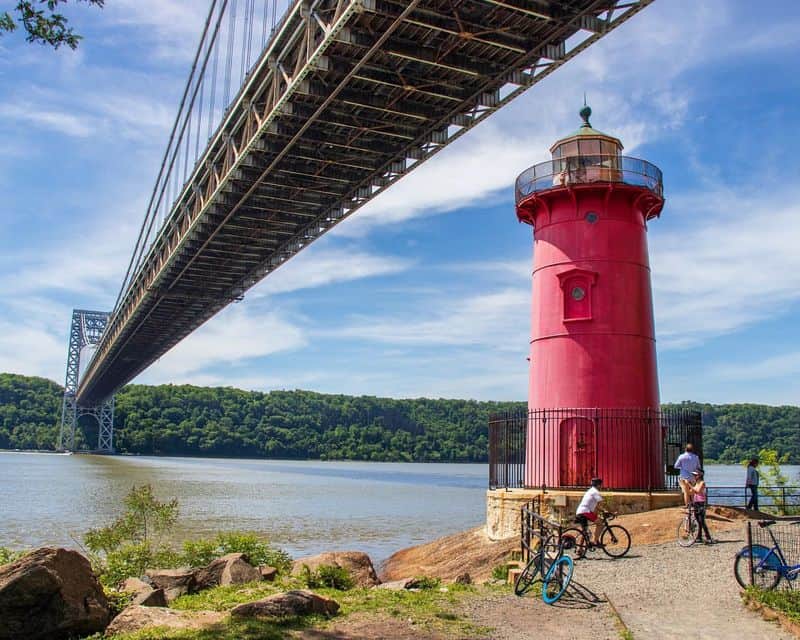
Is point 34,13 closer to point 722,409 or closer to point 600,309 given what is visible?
point 600,309

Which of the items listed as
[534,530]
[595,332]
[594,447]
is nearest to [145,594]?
[534,530]

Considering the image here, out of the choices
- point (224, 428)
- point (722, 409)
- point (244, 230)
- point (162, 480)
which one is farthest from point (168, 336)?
point (224, 428)

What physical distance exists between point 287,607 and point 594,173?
11823 mm

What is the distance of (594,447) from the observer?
1596 cm

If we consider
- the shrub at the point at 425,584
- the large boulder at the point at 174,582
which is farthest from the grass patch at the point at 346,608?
the large boulder at the point at 174,582

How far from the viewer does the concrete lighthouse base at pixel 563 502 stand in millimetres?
15125

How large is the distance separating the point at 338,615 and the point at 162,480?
46756 millimetres

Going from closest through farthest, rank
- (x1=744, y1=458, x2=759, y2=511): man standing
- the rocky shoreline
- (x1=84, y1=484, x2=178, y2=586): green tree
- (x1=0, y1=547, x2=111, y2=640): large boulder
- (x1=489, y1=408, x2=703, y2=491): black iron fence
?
the rocky shoreline → (x1=0, y1=547, x2=111, y2=640): large boulder → (x1=84, y1=484, x2=178, y2=586): green tree → (x1=489, y1=408, x2=703, y2=491): black iron fence → (x1=744, y1=458, x2=759, y2=511): man standing

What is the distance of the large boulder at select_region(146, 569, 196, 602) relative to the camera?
1199 centimetres

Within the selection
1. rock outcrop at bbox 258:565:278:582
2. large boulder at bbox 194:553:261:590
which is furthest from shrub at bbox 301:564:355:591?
large boulder at bbox 194:553:261:590

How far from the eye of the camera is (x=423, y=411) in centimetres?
12925

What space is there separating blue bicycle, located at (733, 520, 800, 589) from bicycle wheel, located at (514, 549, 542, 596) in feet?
7.24

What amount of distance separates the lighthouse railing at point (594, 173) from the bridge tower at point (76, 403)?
92.3 meters

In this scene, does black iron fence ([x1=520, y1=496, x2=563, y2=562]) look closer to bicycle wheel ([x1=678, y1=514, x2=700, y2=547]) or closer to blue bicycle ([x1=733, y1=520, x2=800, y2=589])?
bicycle wheel ([x1=678, y1=514, x2=700, y2=547])
